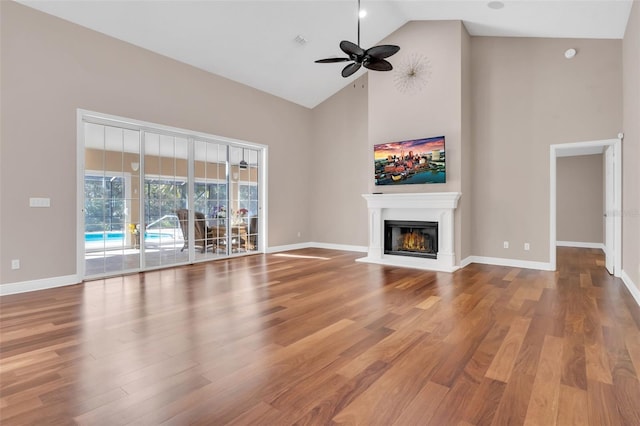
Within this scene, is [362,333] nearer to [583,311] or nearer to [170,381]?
[170,381]

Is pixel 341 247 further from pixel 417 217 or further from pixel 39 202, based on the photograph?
pixel 39 202

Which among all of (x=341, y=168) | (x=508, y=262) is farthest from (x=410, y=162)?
(x=508, y=262)

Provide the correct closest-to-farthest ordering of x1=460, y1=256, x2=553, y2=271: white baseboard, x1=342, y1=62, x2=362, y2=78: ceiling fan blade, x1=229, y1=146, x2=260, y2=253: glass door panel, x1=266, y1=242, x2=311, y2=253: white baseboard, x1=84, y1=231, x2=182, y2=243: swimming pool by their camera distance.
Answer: x1=342, y1=62, x2=362, y2=78: ceiling fan blade → x1=84, y1=231, x2=182, y2=243: swimming pool → x1=460, y1=256, x2=553, y2=271: white baseboard → x1=229, y1=146, x2=260, y2=253: glass door panel → x1=266, y1=242, x2=311, y2=253: white baseboard

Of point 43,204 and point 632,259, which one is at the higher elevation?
point 43,204

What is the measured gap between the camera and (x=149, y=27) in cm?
503

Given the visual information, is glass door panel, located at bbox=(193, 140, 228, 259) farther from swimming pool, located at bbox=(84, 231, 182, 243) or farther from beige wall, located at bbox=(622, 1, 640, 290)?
beige wall, located at bbox=(622, 1, 640, 290)

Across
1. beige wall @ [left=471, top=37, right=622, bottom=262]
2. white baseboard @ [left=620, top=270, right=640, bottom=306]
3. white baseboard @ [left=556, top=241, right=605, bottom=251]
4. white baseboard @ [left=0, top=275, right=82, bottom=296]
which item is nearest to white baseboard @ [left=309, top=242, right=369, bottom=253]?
beige wall @ [left=471, top=37, right=622, bottom=262]

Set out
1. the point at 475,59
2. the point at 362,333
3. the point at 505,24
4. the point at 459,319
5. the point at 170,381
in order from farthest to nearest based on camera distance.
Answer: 1. the point at 475,59
2. the point at 505,24
3. the point at 459,319
4. the point at 362,333
5. the point at 170,381

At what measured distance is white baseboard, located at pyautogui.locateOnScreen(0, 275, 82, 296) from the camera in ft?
13.7

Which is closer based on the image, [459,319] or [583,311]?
[459,319]

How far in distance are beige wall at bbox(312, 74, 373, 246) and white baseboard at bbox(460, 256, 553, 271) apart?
7.87 feet

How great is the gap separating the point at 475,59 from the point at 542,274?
400cm

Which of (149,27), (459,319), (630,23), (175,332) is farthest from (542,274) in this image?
(149,27)

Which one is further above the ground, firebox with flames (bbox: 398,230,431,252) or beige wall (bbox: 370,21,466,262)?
beige wall (bbox: 370,21,466,262)
